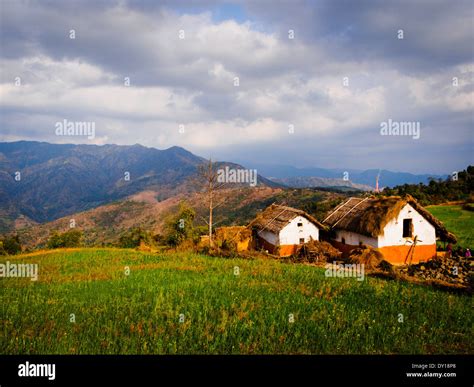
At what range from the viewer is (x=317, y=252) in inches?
1019

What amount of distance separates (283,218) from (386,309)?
20.4m

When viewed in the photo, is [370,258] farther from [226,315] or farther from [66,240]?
[66,240]

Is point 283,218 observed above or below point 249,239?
above

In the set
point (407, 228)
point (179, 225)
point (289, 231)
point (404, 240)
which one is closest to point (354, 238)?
point (404, 240)

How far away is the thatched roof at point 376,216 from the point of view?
79.8 ft

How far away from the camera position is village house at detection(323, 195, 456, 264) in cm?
2427

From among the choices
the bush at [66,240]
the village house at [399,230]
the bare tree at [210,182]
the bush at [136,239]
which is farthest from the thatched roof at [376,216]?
the bush at [66,240]

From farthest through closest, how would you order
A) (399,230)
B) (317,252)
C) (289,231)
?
(289,231) → (317,252) → (399,230)

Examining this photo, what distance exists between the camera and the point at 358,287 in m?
12.7

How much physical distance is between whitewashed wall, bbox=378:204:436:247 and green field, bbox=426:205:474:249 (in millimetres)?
4384

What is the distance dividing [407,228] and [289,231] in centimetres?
952
